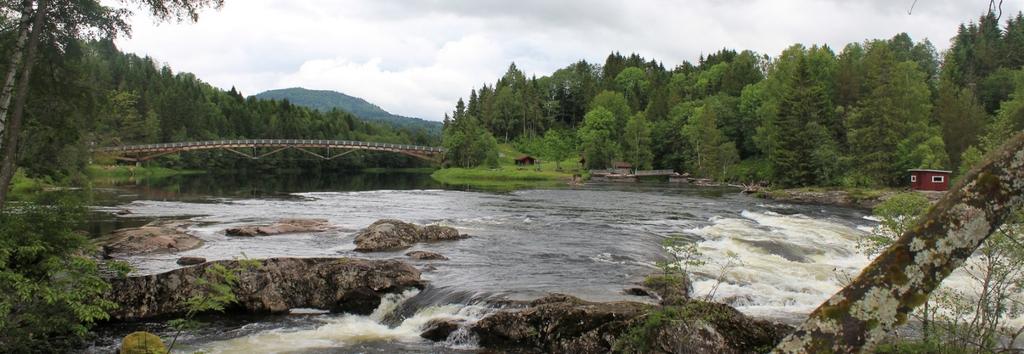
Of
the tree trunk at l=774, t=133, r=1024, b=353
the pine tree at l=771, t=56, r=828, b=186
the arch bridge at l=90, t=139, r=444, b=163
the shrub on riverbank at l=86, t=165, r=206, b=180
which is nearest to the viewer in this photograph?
the tree trunk at l=774, t=133, r=1024, b=353

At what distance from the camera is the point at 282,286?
18.7 meters

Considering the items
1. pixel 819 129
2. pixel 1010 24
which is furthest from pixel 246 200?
pixel 1010 24

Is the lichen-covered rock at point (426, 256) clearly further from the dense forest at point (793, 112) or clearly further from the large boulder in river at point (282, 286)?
the dense forest at point (793, 112)

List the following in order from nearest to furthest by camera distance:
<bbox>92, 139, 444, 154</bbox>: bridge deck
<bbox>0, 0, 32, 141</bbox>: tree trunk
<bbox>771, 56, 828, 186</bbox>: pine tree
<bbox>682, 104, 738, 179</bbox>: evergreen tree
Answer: <bbox>0, 0, 32, 141</bbox>: tree trunk, <bbox>771, 56, 828, 186</bbox>: pine tree, <bbox>682, 104, 738, 179</bbox>: evergreen tree, <bbox>92, 139, 444, 154</bbox>: bridge deck

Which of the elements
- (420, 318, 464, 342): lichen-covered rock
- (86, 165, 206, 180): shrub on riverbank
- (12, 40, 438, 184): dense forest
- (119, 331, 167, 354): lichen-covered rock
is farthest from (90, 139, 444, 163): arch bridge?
(420, 318, 464, 342): lichen-covered rock

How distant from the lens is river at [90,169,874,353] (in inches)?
651

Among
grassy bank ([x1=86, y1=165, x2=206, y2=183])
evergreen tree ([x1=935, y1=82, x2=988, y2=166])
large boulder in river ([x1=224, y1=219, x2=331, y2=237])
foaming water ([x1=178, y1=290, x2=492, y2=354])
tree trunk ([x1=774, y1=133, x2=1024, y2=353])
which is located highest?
evergreen tree ([x1=935, y1=82, x2=988, y2=166])

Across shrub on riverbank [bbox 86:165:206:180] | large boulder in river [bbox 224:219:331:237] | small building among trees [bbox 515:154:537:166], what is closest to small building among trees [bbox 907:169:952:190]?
large boulder in river [bbox 224:219:331:237]

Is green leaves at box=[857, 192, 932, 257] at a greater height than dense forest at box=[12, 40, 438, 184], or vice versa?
dense forest at box=[12, 40, 438, 184]

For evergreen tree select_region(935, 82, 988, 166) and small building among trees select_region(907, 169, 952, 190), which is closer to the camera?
small building among trees select_region(907, 169, 952, 190)

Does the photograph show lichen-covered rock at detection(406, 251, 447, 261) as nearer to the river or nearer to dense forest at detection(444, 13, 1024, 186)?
the river

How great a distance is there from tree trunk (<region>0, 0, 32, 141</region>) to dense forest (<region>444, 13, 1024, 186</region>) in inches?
840

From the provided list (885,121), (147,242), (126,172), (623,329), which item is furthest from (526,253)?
(126,172)

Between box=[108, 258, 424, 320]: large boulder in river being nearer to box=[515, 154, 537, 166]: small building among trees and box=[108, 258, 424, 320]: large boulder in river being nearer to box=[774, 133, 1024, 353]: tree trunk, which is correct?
box=[774, 133, 1024, 353]: tree trunk
